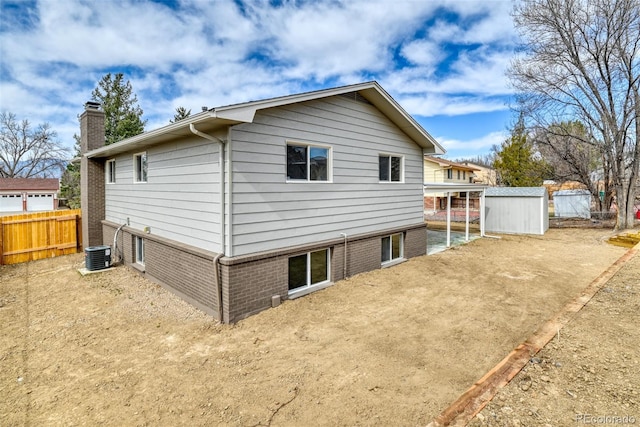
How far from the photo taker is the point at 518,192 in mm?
16328

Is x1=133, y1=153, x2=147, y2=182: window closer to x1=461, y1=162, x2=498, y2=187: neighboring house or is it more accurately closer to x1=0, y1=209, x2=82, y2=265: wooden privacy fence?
x1=0, y1=209, x2=82, y2=265: wooden privacy fence

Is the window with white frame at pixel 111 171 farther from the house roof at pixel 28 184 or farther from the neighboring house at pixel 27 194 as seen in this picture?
the house roof at pixel 28 184

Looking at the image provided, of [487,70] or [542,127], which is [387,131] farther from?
[542,127]

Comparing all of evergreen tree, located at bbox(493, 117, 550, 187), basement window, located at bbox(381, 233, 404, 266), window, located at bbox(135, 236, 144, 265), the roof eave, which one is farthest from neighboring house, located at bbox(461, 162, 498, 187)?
the roof eave

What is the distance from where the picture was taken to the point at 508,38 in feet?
56.1

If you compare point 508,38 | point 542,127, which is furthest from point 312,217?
point 542,127

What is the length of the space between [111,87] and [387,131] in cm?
2742

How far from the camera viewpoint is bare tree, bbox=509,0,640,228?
15.8 m

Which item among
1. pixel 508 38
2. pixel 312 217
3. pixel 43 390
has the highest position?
pixel 508 38

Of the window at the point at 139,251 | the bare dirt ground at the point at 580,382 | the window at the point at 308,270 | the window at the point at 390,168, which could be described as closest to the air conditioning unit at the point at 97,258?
the window at the point at 139,251

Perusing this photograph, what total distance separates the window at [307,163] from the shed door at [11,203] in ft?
146

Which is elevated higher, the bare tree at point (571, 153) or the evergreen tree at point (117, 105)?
the evergreen tree at point (117, 105)

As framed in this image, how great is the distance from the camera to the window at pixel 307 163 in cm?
687

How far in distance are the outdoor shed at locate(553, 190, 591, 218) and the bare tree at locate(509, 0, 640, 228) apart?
134 inches
